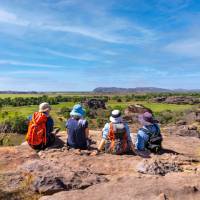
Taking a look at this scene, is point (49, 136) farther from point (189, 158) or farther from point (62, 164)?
point (189, 158)

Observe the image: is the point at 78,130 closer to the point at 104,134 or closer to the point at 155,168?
the point at 104,134

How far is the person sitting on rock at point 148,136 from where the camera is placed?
11.2m

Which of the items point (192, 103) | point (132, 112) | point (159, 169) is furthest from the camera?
point (192, 103)

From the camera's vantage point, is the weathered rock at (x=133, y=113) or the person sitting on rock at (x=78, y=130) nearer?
the person sitting on rock at (x=78, y=130)

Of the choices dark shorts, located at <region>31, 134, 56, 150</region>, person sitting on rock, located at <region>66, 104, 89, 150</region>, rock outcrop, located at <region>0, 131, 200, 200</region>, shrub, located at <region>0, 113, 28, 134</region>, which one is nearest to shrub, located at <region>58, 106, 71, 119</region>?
shrub, located at <region>0, 113, 28, 134</region>

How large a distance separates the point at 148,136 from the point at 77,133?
206 centimetres

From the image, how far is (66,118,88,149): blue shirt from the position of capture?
35.9ft

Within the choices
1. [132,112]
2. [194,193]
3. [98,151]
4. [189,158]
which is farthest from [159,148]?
[132,112]

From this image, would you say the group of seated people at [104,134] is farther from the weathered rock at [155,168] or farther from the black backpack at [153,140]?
the weathered rock at [155,168]

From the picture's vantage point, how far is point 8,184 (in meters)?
7.63

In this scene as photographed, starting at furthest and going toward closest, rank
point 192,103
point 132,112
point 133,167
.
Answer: point 192,103 < point 132,112 < point 133,167

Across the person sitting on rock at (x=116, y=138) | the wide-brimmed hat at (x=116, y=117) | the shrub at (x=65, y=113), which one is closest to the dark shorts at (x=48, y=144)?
the person sitting on rock at (x=116, y=138)

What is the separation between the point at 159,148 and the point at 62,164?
11.3ft

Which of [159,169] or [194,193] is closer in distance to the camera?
[194,193]
